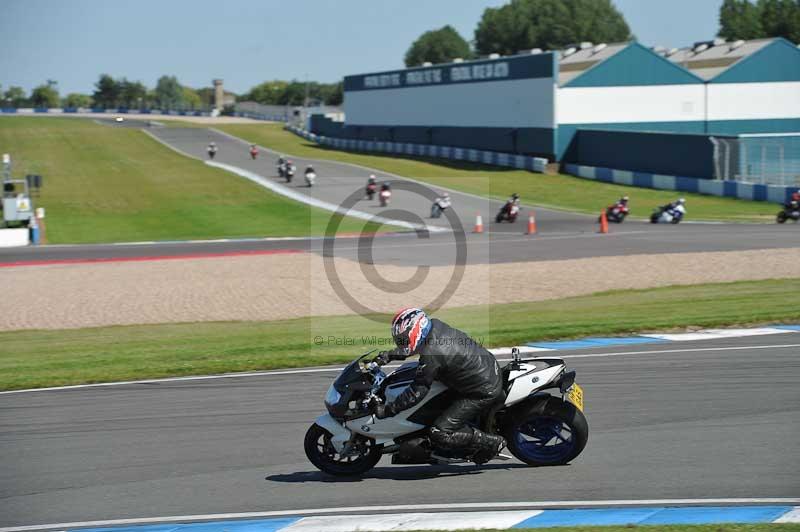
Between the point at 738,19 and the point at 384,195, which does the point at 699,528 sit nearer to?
the point at 384,195

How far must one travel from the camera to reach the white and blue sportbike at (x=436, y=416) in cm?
890

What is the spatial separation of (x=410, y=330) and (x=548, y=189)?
49473 mm

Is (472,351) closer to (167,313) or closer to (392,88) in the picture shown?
(167,313)

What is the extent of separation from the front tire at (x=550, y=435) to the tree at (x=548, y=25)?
166561 mm

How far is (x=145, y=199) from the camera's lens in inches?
2274

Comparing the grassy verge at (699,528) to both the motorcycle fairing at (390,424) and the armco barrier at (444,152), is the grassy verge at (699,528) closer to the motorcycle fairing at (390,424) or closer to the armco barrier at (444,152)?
the motorcycle fairing at (390,424)

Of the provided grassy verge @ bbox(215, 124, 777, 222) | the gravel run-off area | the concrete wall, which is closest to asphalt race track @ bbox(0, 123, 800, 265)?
the gravel run-off area

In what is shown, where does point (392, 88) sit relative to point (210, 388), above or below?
above

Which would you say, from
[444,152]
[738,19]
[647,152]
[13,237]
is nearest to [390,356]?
[13,237]

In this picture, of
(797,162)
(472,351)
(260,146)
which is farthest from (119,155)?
(472,351)

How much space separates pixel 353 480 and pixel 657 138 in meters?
50.3

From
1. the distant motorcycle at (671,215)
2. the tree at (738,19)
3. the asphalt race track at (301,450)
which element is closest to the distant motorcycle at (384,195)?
the distant motorcycle at (671,215)

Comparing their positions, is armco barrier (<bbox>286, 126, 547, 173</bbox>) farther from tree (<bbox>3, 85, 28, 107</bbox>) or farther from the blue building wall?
tree (<bbox>3, 85, 28, 107</bbox>)

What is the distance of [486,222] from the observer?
145ft
